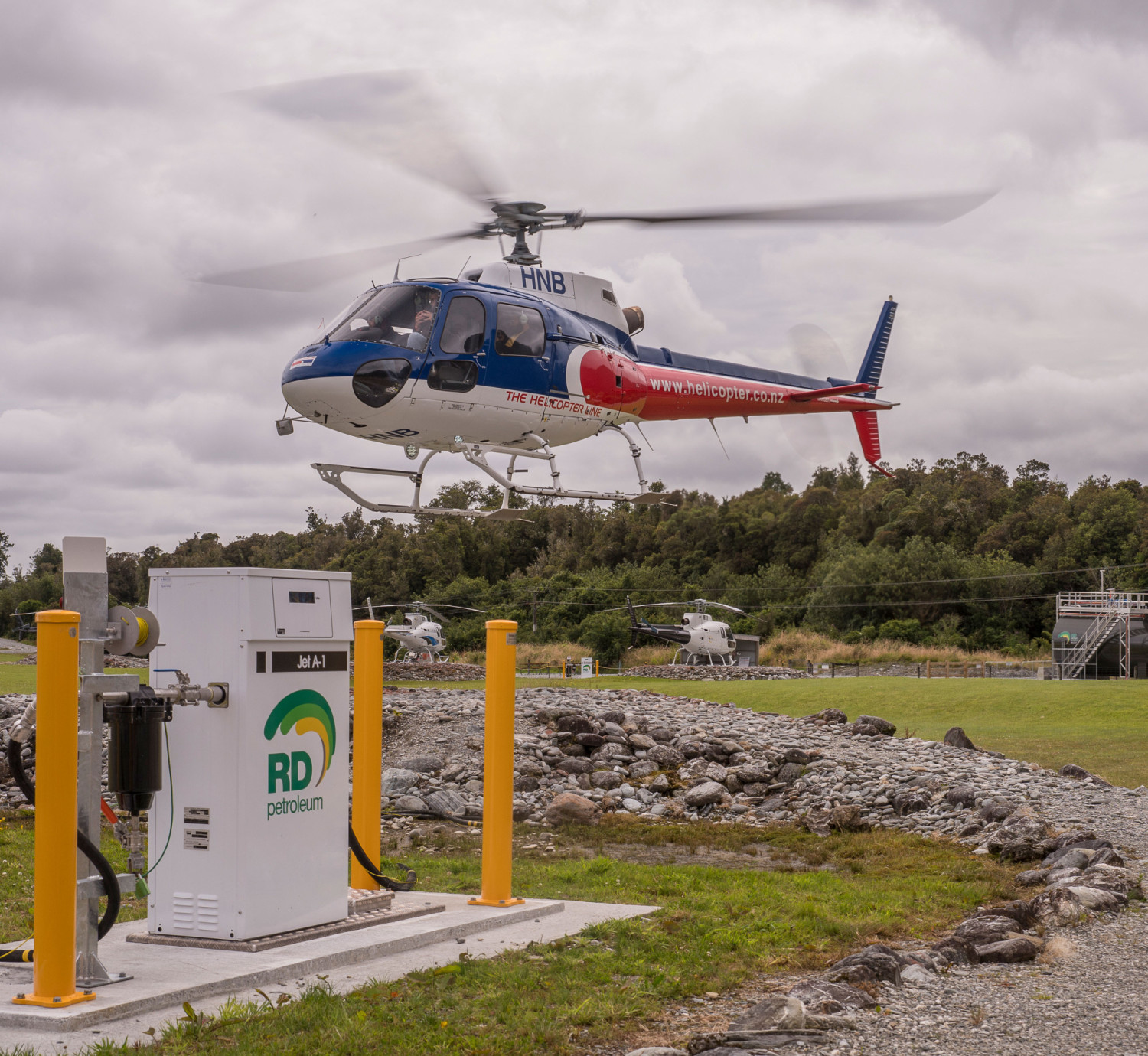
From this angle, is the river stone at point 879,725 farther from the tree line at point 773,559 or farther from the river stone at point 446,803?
the tree line at point 773,559

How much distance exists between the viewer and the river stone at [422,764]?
1697cm

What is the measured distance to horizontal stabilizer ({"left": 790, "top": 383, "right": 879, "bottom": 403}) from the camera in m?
17.3

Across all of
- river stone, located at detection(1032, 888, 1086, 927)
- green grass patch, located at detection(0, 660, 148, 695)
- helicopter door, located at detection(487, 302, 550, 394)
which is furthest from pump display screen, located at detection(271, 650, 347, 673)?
green grass patch, located at detection(0, 660, 148, 695)

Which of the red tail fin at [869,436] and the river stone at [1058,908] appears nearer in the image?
the river stone at [1058,908]

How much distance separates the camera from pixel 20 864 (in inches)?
399

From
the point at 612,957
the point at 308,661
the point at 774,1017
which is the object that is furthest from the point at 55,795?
the point at 774,1017

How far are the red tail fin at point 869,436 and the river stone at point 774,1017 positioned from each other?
15.2 m

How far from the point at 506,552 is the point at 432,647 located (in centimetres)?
1914

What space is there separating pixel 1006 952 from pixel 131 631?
17.0 ft

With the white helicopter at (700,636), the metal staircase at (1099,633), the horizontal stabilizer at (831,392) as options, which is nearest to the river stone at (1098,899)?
the horizontal stabilizer at (831,392)

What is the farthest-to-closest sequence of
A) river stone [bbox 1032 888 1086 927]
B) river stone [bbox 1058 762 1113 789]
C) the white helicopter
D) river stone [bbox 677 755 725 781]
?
the white helicopter → river stone [bbox 677 755 725 781] → river stone [bbox 1058 762 1113 789] → river stone [bbox 1032 888 1086 927]

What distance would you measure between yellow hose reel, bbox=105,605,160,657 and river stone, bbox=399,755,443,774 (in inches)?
452

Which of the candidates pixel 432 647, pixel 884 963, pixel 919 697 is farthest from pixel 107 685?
pixel 432 647

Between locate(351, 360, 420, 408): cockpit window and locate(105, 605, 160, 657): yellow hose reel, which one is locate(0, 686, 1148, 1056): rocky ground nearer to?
locate(105, 605, 160, 657): yellow hose reel
